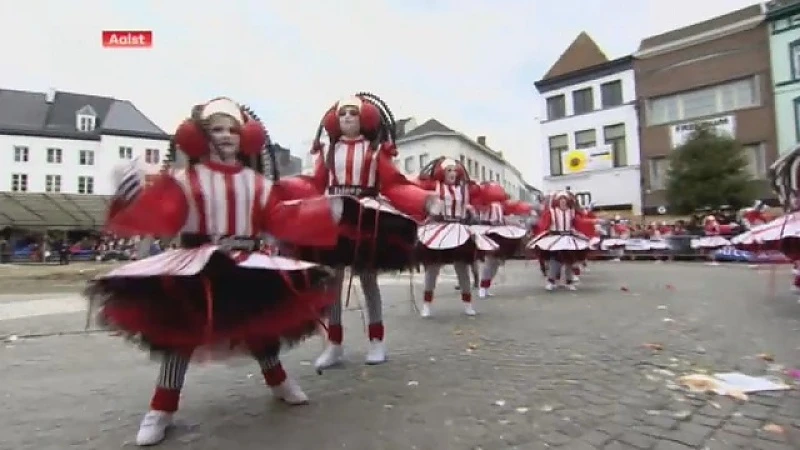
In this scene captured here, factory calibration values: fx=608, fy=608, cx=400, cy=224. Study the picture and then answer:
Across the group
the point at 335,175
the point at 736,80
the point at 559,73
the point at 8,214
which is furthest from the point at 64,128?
the point at 335,175

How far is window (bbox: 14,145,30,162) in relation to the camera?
149 ft

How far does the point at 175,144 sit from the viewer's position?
3.53 meters

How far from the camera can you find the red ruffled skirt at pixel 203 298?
2881mm

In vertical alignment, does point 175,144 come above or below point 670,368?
above

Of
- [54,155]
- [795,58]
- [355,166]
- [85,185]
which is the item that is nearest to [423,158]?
[795,58]

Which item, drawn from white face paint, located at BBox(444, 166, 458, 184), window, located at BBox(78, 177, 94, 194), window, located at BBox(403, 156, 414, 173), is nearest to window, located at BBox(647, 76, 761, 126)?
window, located at BBox(403, 156, 414, 173)

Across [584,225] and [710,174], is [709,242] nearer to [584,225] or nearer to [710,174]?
[710,174]

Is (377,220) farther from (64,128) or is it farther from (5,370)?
(64,128)

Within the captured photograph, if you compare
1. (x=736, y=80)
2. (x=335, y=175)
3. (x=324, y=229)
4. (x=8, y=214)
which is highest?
(x=736, y=80)

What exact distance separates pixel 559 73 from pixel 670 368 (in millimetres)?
36475

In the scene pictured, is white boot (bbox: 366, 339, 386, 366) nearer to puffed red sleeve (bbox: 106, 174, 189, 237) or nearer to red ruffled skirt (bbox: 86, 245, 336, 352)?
red ruffled skirt (bbox: 86, 245, 336, 352)

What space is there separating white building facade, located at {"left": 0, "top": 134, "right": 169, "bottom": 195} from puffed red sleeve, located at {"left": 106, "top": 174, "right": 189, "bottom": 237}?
45015 millimetres

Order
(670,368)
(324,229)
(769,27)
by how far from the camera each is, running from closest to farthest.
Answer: (324,229) → (670,368) → (769,27)

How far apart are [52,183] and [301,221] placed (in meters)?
50.4
